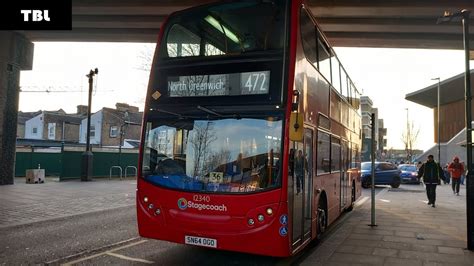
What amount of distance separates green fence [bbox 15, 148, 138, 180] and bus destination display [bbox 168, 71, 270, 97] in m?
17.4

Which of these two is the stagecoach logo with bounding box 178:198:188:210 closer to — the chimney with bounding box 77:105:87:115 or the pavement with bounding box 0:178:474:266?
the pavement with bounding box 0:178:474:266

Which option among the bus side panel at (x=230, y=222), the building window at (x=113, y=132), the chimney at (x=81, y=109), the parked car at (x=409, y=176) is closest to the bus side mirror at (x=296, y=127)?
A: the bus side panel at (x=230, y=222)

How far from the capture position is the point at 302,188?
6.73 metres

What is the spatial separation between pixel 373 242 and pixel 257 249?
362cm

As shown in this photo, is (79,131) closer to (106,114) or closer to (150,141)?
(106,114)

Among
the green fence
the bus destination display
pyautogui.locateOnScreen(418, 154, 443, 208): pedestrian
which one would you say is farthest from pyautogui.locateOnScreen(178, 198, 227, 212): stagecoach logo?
the green fence

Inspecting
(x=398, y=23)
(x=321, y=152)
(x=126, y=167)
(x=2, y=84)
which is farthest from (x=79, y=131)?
(x=321, y=152)

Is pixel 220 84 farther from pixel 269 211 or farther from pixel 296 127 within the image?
pixel 269 211

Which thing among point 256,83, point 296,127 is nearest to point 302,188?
point 296,127

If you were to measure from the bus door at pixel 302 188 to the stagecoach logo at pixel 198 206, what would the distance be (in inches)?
40.3

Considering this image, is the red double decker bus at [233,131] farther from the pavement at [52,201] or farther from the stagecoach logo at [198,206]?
the pavement at [52,201]

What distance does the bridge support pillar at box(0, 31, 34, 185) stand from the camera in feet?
62.4

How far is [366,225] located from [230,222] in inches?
230

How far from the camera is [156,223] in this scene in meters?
6.59
